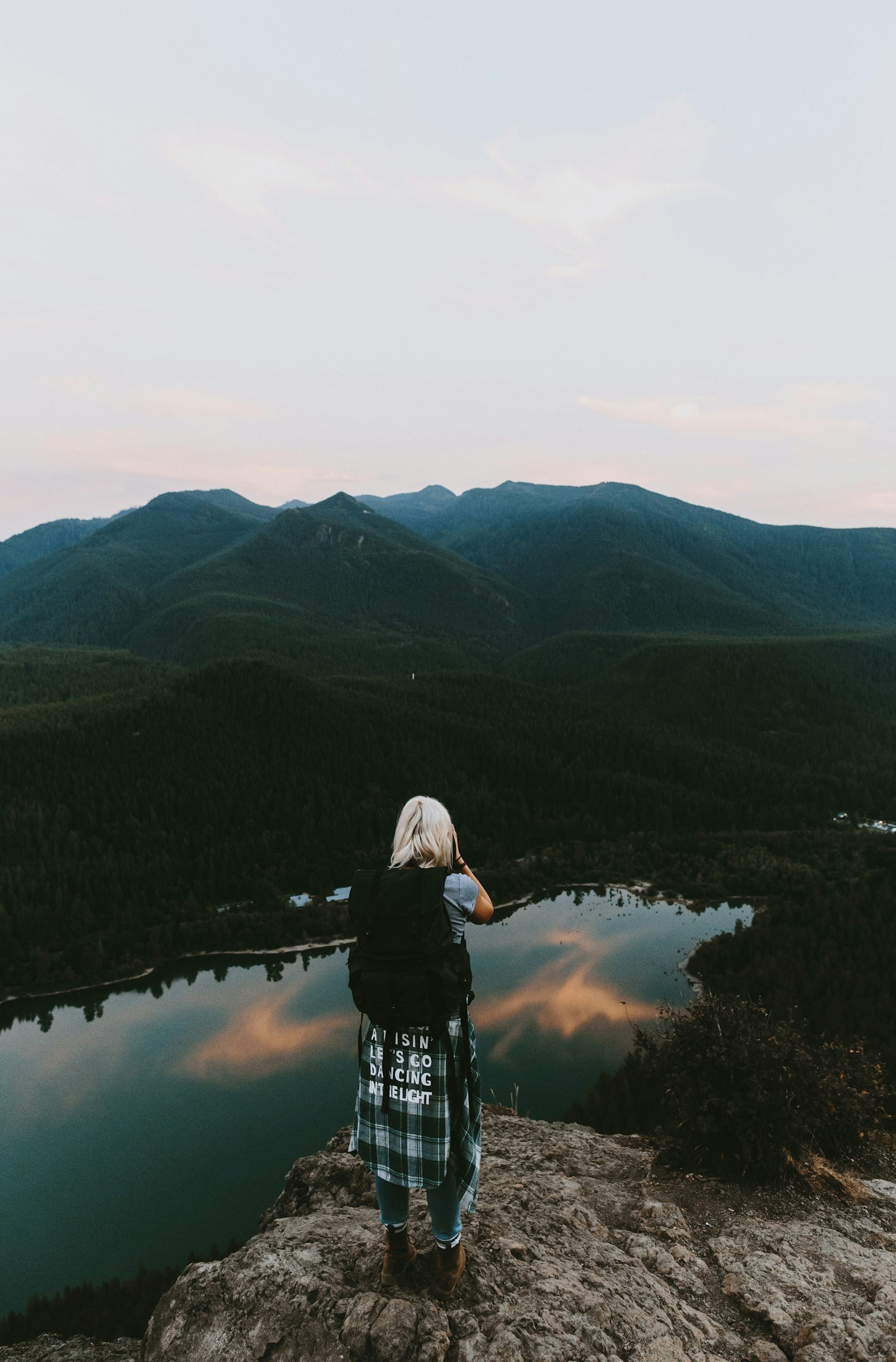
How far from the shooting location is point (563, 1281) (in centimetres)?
584

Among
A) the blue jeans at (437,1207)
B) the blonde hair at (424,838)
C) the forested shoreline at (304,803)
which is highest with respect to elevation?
the blonde hair at (424,838)

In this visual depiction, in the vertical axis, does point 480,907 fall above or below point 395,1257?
above

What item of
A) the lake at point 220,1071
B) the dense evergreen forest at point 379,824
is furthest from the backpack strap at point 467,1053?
the lake at point 220,1071

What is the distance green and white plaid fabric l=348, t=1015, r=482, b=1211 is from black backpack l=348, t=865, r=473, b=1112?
309 mm

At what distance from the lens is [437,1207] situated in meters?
5.16

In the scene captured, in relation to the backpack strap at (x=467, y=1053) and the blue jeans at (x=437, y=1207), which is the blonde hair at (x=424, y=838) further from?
the blue jeans at (x=437, y=1207)

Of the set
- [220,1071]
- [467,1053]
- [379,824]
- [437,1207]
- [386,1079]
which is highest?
[467,1053]

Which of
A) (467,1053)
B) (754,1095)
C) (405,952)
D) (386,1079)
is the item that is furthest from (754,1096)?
(405,952)

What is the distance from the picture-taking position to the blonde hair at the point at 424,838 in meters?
4.95

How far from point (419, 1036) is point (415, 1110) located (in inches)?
25.6

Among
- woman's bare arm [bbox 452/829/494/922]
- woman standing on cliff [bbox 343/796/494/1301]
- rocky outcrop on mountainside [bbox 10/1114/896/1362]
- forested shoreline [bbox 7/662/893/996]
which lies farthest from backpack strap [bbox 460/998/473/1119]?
forested shoreline [bbox 7/662/893/996]

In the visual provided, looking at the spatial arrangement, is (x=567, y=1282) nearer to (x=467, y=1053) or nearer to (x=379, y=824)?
(x=467, y=1053)

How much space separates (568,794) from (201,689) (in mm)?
68998

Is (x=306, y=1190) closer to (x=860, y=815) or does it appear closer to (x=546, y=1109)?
(x=546, y=1109)
